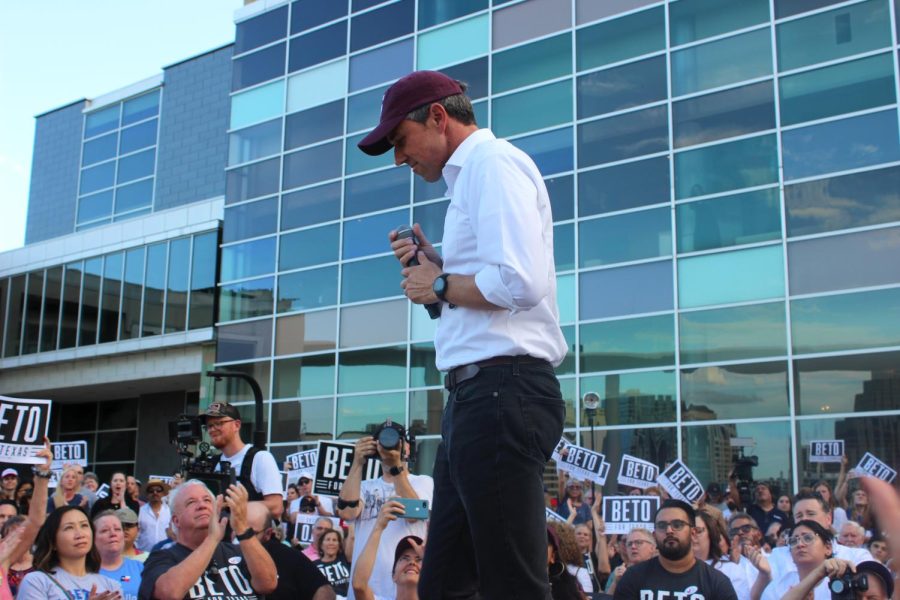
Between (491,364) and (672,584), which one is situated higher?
(491,364)

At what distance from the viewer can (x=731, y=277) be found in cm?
1783

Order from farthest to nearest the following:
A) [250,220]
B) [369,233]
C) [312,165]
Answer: [250,220] → [312,165] → [369,233]

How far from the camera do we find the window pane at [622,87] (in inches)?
763

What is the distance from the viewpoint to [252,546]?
542 cm

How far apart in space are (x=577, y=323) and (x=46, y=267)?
20.8 meters

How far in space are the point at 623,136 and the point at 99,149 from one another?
68.9 ft

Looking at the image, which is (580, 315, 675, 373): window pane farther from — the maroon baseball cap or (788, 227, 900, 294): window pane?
the maroon baseball cap

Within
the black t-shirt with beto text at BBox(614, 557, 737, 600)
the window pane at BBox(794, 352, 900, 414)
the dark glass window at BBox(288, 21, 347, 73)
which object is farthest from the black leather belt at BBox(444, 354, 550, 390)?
the dark glass window at BBox(288, 21, 347, 73)

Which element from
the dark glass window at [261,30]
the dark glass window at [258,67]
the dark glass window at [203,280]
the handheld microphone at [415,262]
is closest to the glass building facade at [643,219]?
the dark glass window at [258,67]

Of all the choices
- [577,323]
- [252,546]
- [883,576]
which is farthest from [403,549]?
[577,323]

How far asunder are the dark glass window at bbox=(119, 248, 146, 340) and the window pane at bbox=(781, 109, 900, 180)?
63.4 feet

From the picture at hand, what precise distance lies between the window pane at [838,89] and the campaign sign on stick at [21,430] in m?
13.5

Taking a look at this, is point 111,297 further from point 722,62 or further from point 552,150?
point 722,62

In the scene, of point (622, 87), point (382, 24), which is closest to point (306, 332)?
point (382, 24)
